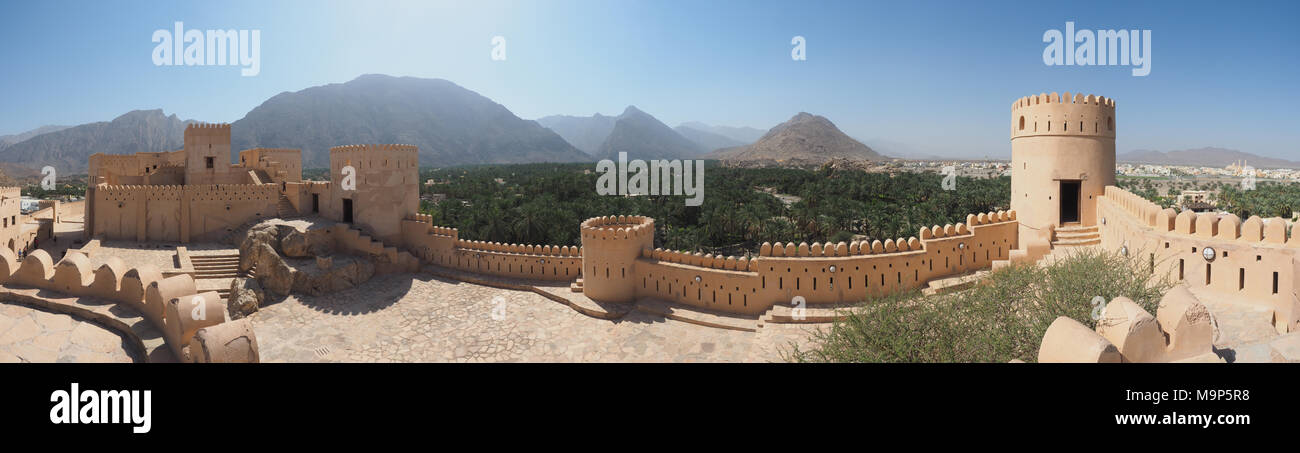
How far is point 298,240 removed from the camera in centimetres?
1995

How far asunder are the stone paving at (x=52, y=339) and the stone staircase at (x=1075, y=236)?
2037 centimetres

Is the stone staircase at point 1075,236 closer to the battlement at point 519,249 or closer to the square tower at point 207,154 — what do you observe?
the battlement at point 519,249

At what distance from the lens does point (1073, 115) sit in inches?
627

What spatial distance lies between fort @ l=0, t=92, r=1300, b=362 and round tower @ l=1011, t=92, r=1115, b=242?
0.04 m

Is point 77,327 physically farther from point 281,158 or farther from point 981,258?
point 281,158

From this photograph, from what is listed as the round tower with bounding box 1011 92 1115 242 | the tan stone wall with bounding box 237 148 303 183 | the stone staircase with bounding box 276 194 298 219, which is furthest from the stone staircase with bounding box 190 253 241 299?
the round tower with bounding box 1011 92 1115 242

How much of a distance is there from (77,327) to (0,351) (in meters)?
1.52

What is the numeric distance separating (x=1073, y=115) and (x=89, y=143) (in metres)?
216

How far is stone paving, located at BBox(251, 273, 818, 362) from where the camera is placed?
14.4m

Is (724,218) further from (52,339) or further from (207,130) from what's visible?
(52,339)

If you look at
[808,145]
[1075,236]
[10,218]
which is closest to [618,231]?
[1075,236]

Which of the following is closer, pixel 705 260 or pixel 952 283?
pixel 952 283

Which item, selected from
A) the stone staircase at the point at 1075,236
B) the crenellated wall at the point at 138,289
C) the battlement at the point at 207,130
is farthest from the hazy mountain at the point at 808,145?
the crenellated wall at the point at 138,289
